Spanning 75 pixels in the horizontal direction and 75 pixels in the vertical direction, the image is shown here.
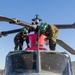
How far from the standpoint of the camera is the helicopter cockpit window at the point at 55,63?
9.95 metres

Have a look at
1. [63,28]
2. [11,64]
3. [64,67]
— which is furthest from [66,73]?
[63,28]

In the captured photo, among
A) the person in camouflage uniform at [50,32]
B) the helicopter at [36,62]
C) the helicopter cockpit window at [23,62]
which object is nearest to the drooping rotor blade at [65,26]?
the person in camouflage uniform at [50,32]

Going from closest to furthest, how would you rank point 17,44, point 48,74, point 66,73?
1. point 48,74
2. point 66,73
3. point 17,44

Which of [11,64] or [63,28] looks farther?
[63,28]

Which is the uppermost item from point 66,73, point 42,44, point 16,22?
point 16,22

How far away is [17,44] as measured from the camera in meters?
12.7

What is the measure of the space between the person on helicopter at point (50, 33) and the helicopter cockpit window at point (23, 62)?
5.61ft

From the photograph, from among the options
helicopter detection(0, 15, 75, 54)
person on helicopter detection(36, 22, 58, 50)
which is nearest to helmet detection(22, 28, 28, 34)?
helicopter detection(0, 15, 75, 54)

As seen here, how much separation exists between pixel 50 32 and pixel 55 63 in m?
1.98

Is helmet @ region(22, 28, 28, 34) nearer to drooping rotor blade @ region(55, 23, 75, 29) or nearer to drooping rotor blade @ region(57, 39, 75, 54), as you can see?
drooping rotor blade @ region(55, 23, 75, 29)

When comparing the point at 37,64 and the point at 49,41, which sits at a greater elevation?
the point at 49,41

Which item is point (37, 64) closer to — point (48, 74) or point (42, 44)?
point (48, 74)

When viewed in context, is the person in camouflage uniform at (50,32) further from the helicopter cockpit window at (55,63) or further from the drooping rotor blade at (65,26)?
the helicopter cockpit window at (55,63)

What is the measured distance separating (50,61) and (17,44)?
9.56 feet
